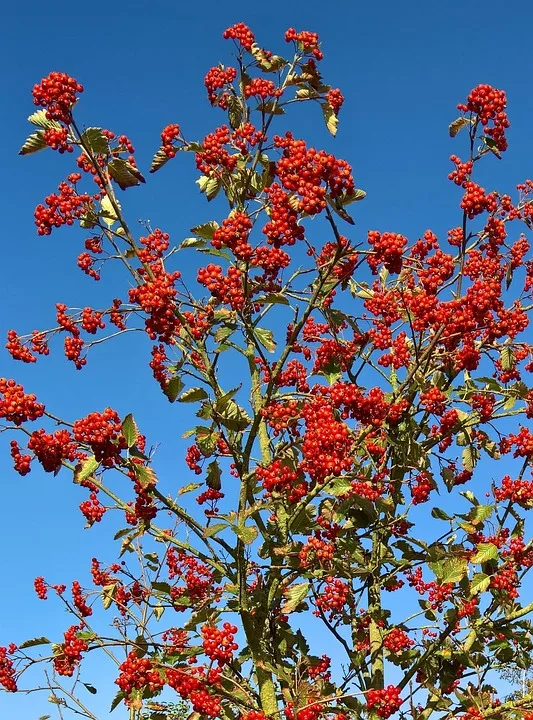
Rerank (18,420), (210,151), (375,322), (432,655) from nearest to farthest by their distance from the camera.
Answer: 1. (18,420)
2. (210,151)
3. (432,655)
4. (375,322)

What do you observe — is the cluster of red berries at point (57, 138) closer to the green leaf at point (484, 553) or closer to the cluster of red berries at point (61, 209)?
the cluster of red berries at point (61, 209)

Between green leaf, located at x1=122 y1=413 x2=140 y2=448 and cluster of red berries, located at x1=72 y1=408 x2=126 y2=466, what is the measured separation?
79 mm

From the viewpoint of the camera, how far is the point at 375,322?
8.09 metres

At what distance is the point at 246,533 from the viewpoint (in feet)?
19.3

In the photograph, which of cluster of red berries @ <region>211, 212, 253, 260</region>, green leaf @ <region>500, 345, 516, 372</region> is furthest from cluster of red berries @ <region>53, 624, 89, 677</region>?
green leaf @ <region>500, 345, 516, 372</region>

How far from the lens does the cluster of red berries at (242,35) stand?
6.45m

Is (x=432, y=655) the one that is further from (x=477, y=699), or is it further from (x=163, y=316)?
(x=163, y=316)

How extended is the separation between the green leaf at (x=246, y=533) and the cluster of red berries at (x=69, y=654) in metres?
1.69

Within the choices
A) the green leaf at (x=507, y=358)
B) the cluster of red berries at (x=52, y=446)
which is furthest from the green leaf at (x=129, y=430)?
the green leaf at (x=507, y=358)

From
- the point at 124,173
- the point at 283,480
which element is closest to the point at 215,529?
the point at 283,480

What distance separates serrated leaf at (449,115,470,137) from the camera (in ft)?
20.4

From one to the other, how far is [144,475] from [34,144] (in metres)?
2.68

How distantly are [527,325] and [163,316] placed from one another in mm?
3494

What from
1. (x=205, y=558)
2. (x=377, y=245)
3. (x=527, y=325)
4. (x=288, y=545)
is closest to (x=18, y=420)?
(x=205, y=558)
